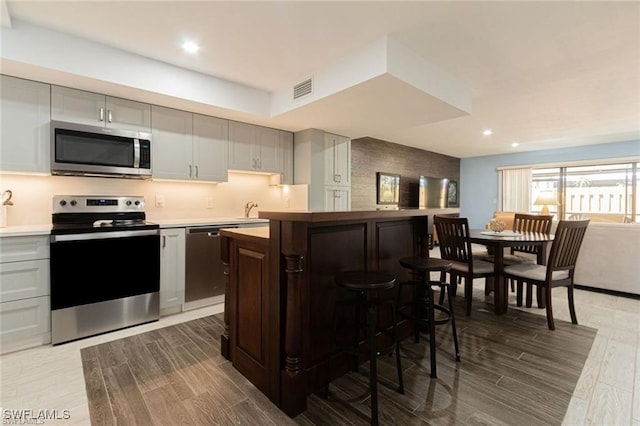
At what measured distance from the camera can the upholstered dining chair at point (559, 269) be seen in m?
2.72

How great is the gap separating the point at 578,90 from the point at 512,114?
92 centimetres

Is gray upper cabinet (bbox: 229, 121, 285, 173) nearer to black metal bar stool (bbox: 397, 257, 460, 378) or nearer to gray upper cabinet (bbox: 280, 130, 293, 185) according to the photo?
gray upper cabinet (bbox: 280, 130, 293, 185)

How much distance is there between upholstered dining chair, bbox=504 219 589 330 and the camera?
272 cm

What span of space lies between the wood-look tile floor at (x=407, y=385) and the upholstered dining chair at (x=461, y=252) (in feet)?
1.81

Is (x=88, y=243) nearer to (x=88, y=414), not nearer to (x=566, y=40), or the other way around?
(x=88, y=414)

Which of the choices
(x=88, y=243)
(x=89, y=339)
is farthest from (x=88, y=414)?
(x=88, y=243)

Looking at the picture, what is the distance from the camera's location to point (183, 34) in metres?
2.32

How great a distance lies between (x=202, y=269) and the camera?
128 inches

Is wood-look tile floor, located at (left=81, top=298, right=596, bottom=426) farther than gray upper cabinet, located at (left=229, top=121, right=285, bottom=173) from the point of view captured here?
No

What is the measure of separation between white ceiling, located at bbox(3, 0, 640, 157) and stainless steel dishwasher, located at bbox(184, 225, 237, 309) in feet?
4.72

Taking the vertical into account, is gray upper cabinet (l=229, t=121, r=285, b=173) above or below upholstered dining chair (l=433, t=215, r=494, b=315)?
above

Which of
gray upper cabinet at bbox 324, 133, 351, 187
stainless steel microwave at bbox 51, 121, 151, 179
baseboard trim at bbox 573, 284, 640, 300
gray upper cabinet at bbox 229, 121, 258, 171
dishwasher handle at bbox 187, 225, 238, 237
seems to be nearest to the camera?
stainless steel microwave at bbox 51, 121, 151, 179

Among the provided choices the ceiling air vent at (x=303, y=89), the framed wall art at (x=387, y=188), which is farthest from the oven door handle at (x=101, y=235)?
the framed wall art at (x=387, y=188)

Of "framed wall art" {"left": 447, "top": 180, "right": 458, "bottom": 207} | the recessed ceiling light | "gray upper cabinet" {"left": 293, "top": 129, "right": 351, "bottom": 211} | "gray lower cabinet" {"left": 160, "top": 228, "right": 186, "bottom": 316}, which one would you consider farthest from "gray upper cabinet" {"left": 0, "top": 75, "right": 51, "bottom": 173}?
"framed wall art" {"left": 447, "top": 180, "right": 458, "bottom": 207}
